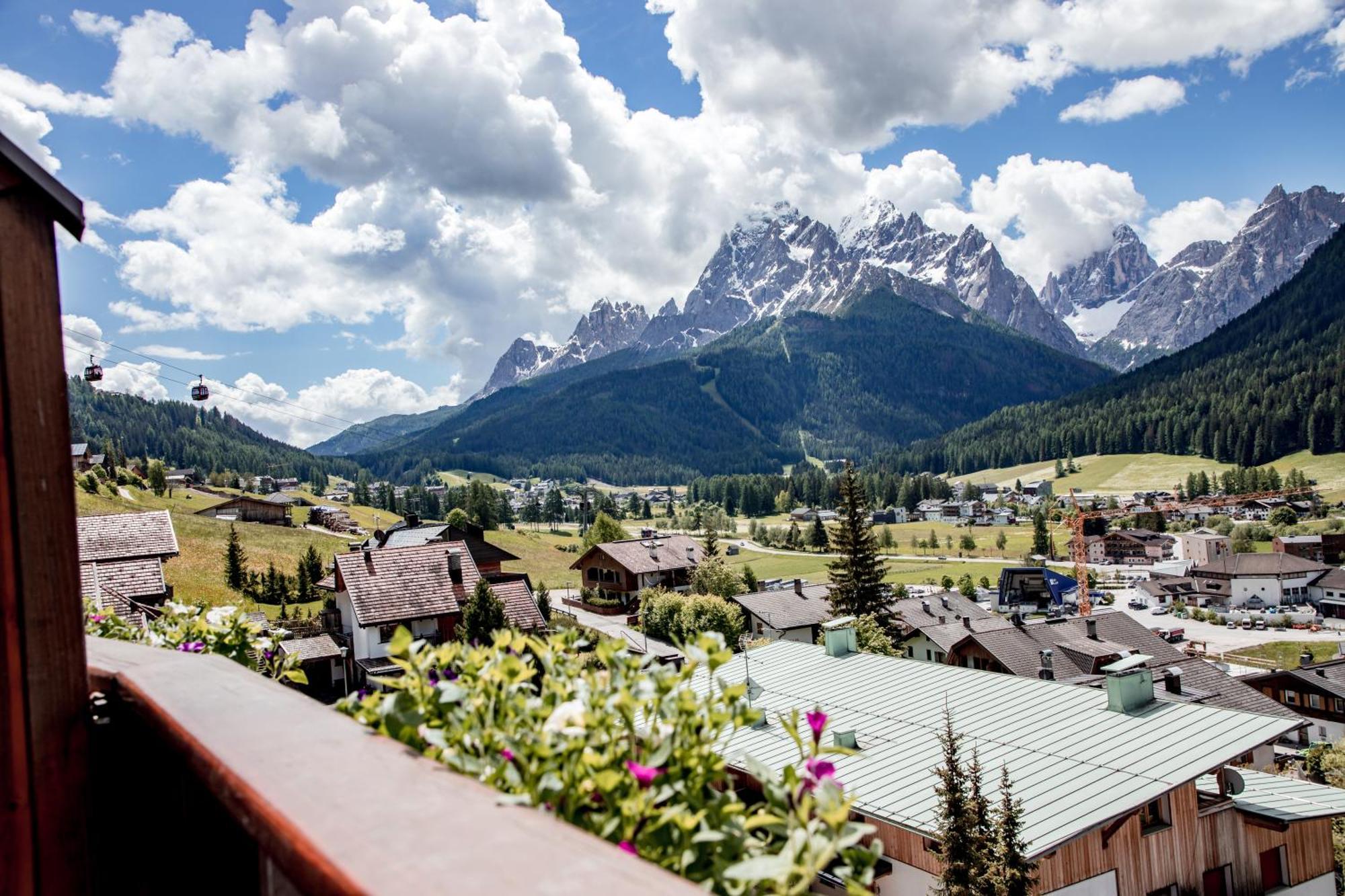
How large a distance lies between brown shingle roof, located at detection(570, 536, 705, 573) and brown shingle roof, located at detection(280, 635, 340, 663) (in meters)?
29.5

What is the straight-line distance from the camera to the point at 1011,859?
37.8 feet

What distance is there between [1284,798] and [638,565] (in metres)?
49.0

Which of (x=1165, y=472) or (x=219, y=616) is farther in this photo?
(x=1165, y=472)

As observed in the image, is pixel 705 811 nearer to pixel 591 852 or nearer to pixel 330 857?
pixel 591 852

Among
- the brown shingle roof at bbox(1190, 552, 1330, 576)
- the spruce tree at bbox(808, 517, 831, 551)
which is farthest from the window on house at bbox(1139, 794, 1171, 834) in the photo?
the spruce tree at bbox(808, 517, 831, 551)

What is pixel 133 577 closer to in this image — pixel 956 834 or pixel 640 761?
pixel 956 834

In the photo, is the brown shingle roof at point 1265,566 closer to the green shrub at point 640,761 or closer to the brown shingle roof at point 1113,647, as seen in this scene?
the brown shingle roof at point 1113,647

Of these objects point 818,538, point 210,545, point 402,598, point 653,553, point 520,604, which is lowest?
point 818,538

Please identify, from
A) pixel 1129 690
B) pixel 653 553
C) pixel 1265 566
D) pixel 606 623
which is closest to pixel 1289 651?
pixel 1265 566

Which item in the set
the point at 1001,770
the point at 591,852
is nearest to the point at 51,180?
the point at 591,852

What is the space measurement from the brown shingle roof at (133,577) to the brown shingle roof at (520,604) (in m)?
12.9

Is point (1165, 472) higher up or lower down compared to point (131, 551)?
lower down

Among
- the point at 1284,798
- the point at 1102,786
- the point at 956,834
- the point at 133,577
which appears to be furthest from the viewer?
the point at 133,577

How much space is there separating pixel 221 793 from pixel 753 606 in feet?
178
